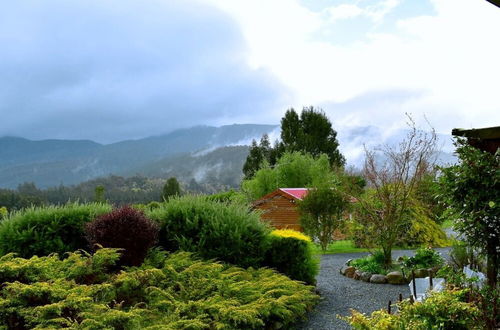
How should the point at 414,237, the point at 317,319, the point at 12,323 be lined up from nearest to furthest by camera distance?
the point at 12,323, the point at 317,319, the point at 414,237

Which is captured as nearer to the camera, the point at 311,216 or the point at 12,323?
the point at 12,323

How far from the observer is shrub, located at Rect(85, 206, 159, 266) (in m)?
7.84

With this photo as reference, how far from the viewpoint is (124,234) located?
7852 mm

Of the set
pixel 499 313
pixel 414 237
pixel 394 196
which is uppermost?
pixel 394 196

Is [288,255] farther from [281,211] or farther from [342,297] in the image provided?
[281,211]

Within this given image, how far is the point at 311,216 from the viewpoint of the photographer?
16.4 metres

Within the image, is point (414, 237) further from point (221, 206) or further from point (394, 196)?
point (221, 206)

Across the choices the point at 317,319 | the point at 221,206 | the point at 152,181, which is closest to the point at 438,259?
the point at 317,319

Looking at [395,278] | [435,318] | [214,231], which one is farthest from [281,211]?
[435,318]

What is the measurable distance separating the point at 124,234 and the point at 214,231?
152 cm

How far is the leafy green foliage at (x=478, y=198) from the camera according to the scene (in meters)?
5.18

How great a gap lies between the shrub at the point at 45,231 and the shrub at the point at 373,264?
5.74 m

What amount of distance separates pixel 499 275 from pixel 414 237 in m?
11.1

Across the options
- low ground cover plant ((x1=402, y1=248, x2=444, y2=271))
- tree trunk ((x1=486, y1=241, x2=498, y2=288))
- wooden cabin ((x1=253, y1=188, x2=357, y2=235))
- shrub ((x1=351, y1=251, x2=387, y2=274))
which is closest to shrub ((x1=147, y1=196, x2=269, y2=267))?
shrub ((x1=351, y1=251, x2=387, y2=274))
